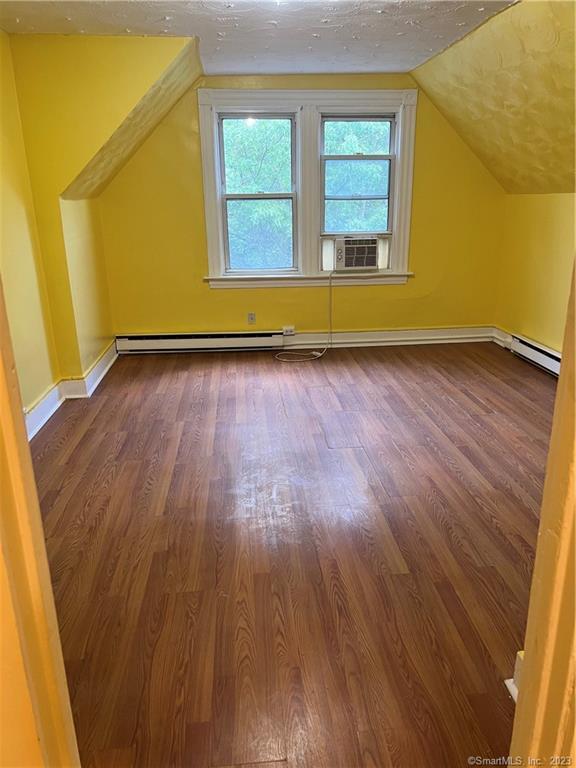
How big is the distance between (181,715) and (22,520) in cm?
90

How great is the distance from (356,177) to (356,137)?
316 millimetres

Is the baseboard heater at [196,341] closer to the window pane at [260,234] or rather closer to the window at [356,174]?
the window pane at [260,234]

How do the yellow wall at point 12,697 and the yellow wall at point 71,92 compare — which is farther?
the yellow wall at point 71,92

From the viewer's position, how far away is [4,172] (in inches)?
113

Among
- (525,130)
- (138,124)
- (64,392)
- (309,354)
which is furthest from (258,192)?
(64,392)

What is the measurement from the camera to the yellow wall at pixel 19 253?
2.86 meters

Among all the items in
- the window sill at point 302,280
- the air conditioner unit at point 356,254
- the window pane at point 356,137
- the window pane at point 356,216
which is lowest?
the window sill at point 302,280

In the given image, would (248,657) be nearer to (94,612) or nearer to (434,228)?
(94,612)

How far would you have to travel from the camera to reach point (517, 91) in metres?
3.09

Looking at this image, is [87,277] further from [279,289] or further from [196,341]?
[279,289]

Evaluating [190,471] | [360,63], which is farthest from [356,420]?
[360,63]

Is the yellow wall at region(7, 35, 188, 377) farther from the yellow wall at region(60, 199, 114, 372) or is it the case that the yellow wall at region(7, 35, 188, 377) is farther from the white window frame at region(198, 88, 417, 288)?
the white window frame at region(198, 88, 417, 288)

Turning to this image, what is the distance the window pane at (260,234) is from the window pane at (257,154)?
0.13m

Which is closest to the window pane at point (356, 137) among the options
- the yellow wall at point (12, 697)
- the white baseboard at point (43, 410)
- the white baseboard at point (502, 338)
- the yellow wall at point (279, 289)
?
the yellow wall at point (279, 289)
